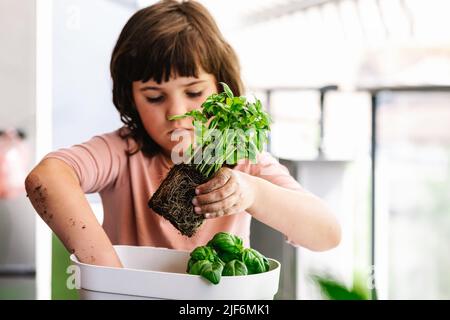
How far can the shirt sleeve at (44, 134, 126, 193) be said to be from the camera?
140 cm

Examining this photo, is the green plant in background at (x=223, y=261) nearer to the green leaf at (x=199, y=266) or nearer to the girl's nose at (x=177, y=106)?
the green leaf at (x=199, y=266)

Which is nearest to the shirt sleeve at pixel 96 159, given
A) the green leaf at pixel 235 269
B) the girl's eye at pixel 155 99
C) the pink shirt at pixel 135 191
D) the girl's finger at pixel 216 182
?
the pink shirt at pixel 135 191

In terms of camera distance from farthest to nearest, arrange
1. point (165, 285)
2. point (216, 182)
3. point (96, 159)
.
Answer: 1. point (96, 159)
2. point (216, 182)
3. point (165, 285)

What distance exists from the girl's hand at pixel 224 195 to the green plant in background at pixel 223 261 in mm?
70

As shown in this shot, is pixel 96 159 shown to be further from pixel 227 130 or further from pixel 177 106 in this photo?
pixel 227 130

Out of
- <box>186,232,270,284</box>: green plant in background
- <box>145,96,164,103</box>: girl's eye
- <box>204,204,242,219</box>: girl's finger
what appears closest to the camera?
<box>186,232,270,284</box>: green plant in background

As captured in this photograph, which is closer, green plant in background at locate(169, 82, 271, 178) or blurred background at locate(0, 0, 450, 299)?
green plant in background at locate(169, 82, 271, 178)

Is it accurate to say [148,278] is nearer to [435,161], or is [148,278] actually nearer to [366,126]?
[366,126]

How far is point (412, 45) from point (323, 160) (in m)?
0.37

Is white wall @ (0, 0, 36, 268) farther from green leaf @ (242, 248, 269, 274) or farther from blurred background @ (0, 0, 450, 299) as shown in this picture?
green leaf @ (242, 248, 269, 274)

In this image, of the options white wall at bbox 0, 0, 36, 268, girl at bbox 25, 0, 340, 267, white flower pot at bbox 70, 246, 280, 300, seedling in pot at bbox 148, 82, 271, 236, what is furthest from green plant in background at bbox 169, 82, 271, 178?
white wall at bbox 0, 0, 36, 268

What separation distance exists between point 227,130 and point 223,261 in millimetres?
250

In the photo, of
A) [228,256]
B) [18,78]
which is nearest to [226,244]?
[228,256]

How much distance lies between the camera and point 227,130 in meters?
1.27
